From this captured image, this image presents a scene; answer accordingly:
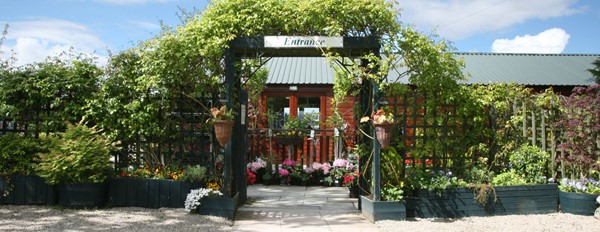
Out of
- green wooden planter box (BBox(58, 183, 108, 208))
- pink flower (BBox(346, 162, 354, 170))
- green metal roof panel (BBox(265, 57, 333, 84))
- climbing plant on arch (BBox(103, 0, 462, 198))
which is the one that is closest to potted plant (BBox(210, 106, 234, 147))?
climbing plant on arch (BBox(103, 0, 462, 198))

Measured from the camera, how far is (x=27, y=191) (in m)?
6.39

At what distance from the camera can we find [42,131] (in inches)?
261

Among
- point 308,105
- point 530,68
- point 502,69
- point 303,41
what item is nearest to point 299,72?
point 308,105

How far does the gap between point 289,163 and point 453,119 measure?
3.74m

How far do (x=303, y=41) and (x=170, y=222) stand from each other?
2.64 metres

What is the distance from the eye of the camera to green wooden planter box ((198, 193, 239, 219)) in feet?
19.1

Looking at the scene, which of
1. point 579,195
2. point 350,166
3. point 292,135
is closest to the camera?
point 579,195

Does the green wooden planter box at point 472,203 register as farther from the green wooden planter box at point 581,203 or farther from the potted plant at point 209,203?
the potted plant at point 209,203

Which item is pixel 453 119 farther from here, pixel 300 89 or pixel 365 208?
pixel 300 89

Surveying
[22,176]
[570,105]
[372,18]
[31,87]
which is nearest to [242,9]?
[372,18]

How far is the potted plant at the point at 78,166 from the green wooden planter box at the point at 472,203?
3884 millimetres

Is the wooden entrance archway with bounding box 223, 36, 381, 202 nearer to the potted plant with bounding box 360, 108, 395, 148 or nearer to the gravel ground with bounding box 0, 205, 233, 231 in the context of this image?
the potted plant with bounding box 360, 108, 395, 148

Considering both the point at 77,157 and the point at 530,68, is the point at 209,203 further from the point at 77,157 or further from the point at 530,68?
the point at 530,68

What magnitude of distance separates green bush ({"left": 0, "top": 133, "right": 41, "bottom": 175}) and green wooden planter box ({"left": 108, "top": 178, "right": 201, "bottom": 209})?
49.3 inches
